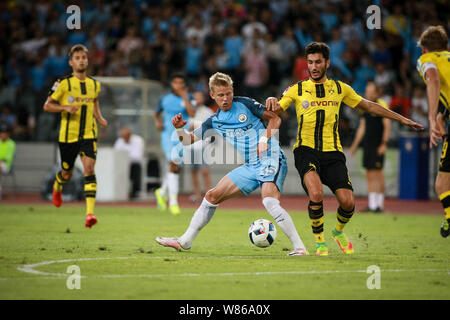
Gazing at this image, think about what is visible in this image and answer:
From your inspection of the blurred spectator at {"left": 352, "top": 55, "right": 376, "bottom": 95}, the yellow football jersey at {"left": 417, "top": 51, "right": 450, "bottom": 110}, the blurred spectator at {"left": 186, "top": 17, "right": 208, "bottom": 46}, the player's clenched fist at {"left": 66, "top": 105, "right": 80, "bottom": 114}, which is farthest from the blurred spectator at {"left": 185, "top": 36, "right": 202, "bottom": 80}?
the yellow football jersey at {"left": 417, "top": 51, "right": 450, "bottom": 110}

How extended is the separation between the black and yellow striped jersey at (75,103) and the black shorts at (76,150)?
6 cm

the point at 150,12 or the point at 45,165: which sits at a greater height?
the point at 150,12

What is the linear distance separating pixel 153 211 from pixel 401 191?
6.90 meters

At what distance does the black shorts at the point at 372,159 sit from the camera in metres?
15.2

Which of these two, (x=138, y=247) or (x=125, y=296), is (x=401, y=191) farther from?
(x=125, y=296)

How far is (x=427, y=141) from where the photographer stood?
18688 mm

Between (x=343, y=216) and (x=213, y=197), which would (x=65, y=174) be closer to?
(x=213, y=197)

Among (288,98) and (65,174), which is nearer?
(288,98)

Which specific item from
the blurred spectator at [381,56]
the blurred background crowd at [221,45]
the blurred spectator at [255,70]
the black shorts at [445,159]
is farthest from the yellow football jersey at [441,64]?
the blurred spectator at [255,70]

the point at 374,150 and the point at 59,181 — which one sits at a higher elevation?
the point at 374,150

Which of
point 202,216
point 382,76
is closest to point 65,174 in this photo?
point 202,216

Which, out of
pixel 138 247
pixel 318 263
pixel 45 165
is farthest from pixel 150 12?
pixel 318 263

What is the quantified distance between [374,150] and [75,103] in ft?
22.0

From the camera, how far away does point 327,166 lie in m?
8.10
